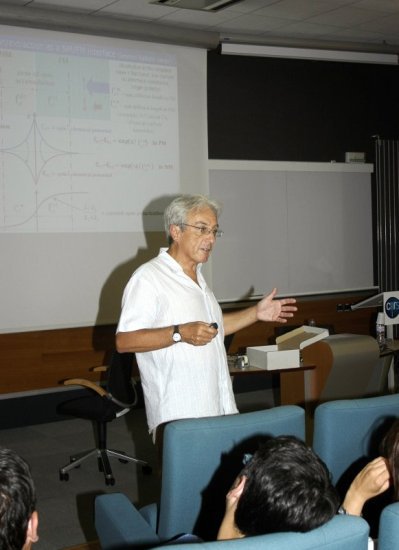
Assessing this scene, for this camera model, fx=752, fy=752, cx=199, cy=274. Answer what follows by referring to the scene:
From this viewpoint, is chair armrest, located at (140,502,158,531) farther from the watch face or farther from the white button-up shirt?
the watch face

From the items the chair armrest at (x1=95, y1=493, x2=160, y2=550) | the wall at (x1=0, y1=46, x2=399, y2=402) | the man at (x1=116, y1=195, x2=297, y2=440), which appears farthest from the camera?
the wall at (x1=0, y1=46, x2=399, y2=402)

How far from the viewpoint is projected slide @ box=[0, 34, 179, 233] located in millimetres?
5832

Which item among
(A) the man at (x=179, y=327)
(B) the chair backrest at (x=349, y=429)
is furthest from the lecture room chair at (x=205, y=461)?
(A) the man at (x=179, y=327)

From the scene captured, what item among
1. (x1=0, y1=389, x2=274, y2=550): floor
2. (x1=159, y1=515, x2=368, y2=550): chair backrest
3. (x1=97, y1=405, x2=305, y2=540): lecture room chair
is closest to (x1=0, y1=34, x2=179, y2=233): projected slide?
(x1=0, y1=389, x2=274, y2=550): floor

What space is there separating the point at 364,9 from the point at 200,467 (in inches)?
198

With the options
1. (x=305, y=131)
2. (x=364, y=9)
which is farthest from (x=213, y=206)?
(x=305, y=131)

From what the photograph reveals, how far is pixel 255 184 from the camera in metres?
7.39

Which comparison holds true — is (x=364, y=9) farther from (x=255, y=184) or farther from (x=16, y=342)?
(x=16, y=342)

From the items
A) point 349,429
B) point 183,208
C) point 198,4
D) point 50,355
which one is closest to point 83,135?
point 198,4

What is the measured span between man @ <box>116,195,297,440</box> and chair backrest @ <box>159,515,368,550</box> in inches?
53.5

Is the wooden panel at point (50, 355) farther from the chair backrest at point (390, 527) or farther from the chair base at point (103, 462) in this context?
the chair backrest at point (390, 527)

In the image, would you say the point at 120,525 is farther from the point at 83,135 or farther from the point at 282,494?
the point at 83,135

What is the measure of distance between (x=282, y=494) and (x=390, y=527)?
0.26 m

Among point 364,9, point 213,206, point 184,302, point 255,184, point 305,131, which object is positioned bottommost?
point 184,302
